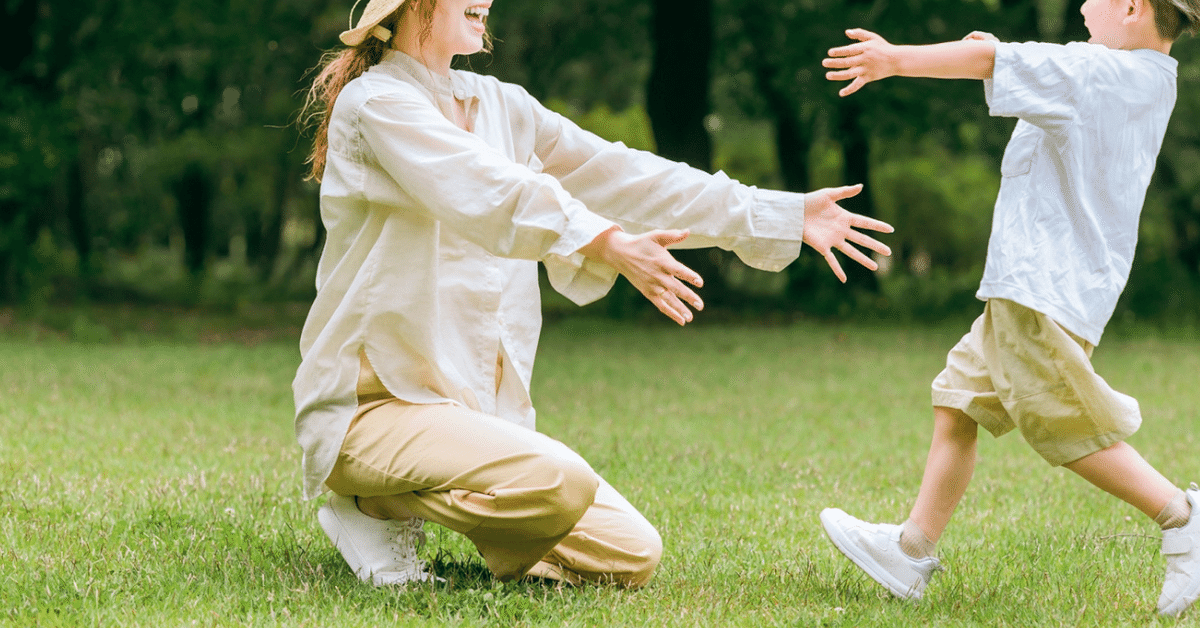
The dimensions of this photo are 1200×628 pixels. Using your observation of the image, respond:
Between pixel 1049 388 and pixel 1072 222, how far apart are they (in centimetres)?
47

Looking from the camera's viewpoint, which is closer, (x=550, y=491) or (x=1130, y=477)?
(x=550, y=491)

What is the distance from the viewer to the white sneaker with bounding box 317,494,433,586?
3.64 metres

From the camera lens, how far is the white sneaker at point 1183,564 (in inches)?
132

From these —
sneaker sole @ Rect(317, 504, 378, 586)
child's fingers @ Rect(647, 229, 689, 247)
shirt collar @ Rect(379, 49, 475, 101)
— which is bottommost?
sneaker sole @ Rect(317, 504, 378, 586)

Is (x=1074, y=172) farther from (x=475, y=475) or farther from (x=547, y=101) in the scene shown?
(x=547, y=101)

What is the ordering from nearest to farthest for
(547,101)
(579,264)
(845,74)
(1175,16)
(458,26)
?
(579,264)
(845,74)
(1175,16)
(458,26)
(547,101)

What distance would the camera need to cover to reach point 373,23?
3445mm

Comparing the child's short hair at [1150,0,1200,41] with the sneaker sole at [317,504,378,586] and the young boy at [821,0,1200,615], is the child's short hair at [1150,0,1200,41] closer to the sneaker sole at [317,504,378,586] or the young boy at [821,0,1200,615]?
the young boy at [821,0,1200,615]

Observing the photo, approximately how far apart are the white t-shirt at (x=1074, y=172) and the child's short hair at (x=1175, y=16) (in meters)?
0.08

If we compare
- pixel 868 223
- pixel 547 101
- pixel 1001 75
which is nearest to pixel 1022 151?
pixel 1001 75

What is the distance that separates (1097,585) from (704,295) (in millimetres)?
13918

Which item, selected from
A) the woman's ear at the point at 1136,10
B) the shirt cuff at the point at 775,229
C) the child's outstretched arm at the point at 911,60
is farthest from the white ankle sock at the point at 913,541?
the woman's ear at the point at 1136,10

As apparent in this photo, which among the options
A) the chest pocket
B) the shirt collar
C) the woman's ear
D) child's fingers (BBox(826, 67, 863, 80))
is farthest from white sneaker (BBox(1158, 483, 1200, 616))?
the shirt collar

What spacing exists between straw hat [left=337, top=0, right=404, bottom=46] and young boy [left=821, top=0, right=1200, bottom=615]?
1251 millimetres
